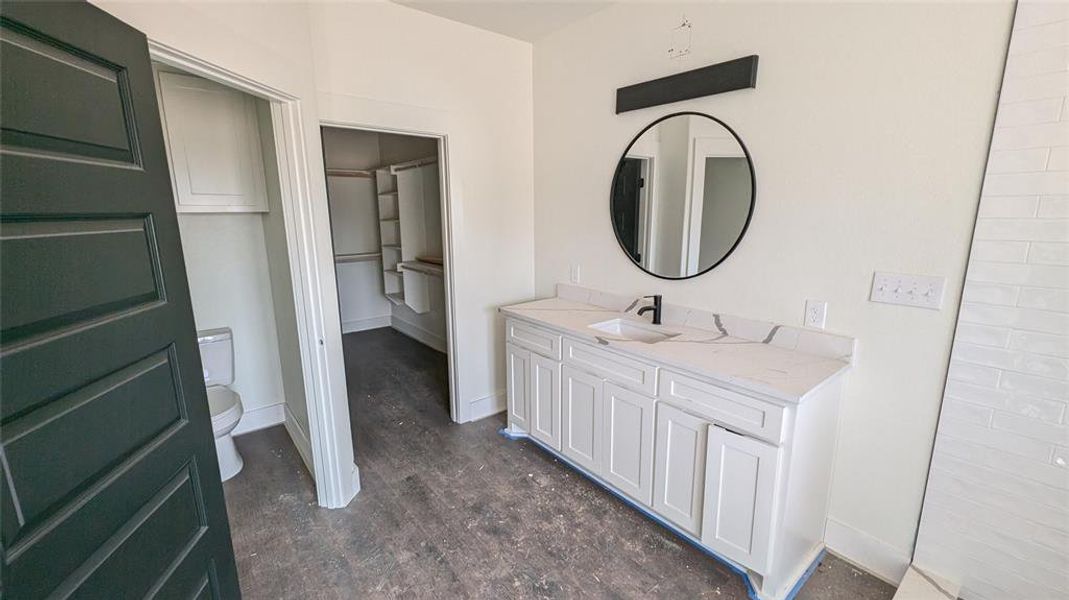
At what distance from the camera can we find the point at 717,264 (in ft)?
7.14

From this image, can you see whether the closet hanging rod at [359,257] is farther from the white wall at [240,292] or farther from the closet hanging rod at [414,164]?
the white wall at [240,292]

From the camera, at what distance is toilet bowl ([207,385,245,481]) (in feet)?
7.83

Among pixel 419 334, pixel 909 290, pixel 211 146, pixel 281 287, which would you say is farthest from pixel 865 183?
pixel 419 334

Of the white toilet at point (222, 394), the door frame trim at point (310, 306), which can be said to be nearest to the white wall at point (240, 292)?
the white toilet at point (222, 394)

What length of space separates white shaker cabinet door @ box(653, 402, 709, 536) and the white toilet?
229cm

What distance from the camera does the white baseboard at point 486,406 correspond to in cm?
319

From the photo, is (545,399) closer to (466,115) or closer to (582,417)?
(582,417)

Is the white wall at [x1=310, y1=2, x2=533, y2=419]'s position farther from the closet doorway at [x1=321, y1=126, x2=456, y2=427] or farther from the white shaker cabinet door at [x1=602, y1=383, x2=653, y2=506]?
the white shaker cabinet door at [x1=602, y1=383, x2=653, y2=506]

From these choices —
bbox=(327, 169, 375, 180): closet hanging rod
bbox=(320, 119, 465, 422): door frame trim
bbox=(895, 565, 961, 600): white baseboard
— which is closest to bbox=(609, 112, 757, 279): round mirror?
bbox=(320, 119, 465, 422): door frame trim

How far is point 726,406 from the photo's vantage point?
169 centimetres

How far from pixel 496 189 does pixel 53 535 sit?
2.60 meters

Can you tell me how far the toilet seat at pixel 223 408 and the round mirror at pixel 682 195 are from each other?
2434 millimetres

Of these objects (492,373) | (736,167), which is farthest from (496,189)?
(736,167)

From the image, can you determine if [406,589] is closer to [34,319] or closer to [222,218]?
[34,319]
